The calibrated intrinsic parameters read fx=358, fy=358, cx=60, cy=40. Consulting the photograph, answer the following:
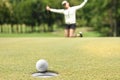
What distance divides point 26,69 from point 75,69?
3.09ft

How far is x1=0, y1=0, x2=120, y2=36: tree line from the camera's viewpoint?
5781 centimetres

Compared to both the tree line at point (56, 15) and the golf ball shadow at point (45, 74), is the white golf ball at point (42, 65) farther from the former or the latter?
the tree line at point (56, 15)

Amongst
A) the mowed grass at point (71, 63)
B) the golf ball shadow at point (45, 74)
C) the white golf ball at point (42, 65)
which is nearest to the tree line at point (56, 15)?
the mowed grass at point (71, 63)

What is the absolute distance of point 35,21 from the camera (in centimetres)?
6494

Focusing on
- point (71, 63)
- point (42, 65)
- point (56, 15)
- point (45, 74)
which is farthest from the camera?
point (56, 15)

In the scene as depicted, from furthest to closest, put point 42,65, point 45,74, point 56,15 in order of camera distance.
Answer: point 56,15
point 45,74
point 42,65

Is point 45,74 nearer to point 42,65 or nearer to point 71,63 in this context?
point 42,65

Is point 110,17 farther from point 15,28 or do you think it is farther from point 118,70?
point 118,70

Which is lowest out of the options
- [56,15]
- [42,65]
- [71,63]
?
[71,63]

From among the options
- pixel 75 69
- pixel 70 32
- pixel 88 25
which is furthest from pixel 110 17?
pixel 75 69

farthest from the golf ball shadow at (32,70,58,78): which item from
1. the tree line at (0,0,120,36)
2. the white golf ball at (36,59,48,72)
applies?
the tree line at (0,0,120,36)

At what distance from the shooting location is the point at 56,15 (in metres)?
66.6

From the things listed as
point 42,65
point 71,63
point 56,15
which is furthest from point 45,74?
point 56,15

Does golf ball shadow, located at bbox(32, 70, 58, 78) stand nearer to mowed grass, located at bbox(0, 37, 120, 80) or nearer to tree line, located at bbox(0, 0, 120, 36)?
mowed grass, located at bbox(0, 37, 120, 80)
